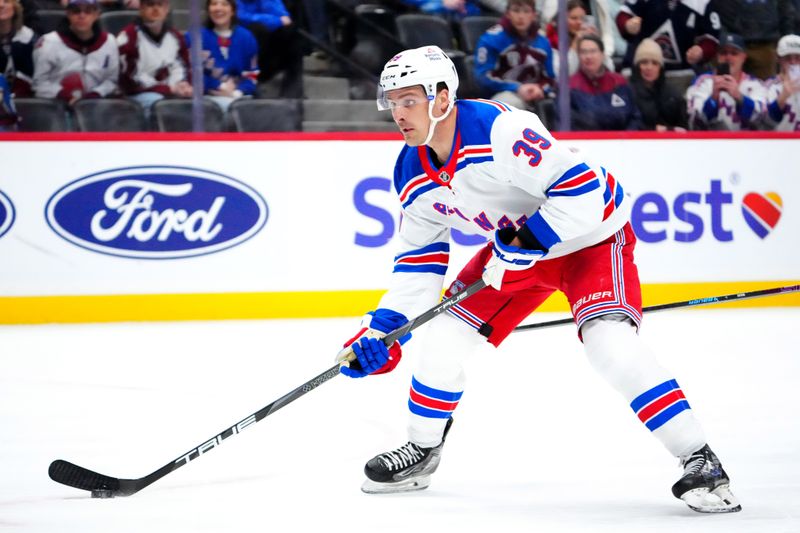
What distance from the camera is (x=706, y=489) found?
2365 millimetres

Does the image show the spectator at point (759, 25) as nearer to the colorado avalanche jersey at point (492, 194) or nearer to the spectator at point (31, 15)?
the spectator at point (31, 15)

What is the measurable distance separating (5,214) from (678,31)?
13.1ft

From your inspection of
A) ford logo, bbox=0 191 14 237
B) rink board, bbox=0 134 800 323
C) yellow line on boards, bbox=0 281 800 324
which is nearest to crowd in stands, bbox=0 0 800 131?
rink board, bbox=0 134 800 323

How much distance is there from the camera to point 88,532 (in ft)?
7.60

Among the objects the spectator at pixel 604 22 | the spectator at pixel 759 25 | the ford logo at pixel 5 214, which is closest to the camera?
the ford logo at pixel 5 214

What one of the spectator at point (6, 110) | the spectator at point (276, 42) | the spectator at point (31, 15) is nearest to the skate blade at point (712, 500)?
the spectator at point (276, 42)

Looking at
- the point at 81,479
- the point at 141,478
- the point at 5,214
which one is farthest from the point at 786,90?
the point at 81,479

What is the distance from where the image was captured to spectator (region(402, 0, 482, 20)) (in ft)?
20.0

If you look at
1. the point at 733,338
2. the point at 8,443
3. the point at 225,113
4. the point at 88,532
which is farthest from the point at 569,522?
the point at 225,113

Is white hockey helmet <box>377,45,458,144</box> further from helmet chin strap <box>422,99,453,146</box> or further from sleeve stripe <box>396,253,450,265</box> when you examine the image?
sleeve stripe <box>396,253,450,265</box>

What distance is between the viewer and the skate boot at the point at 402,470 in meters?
2.67

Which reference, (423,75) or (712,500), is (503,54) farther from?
(712,500)

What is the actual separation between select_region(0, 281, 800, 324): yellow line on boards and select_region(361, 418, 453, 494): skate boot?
3.01 meters

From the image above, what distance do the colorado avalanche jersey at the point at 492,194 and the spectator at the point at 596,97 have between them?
11.4ft
